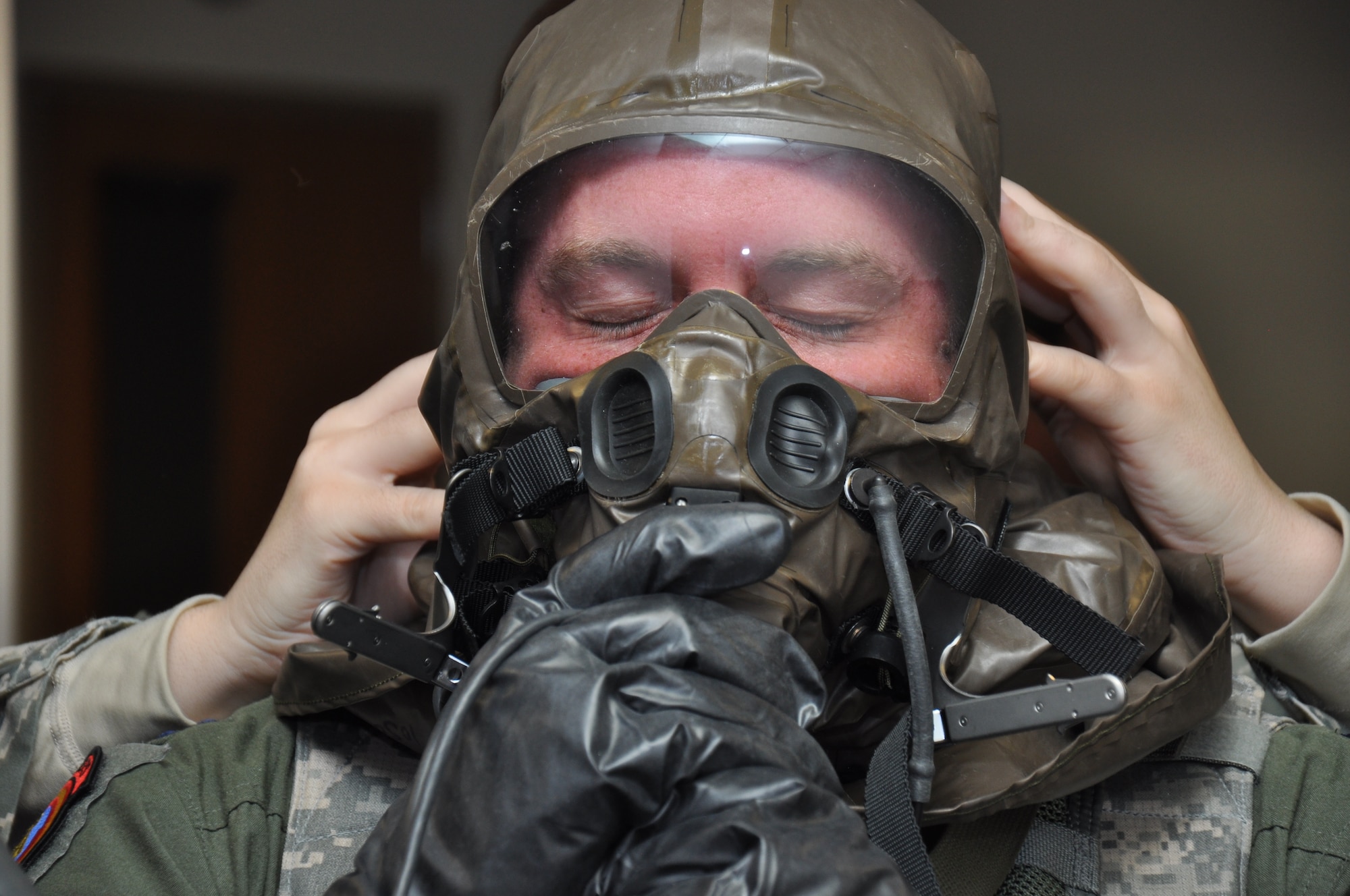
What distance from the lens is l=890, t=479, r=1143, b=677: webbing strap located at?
1.16 m

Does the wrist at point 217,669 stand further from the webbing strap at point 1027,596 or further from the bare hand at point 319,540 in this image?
the webbing strap at point 1027,596

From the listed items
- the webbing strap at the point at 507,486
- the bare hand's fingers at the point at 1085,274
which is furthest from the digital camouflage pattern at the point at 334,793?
the bare hand's fingers at the point at 1085,274

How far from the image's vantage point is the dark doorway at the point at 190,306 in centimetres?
235

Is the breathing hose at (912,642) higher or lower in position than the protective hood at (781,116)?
lower

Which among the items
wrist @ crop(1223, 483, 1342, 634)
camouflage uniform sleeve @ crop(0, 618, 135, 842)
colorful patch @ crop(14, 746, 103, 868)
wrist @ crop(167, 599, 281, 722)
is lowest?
camouflage uniform sleeve @ crop(0, 618, 135, 842)

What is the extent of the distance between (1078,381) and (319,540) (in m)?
1.04

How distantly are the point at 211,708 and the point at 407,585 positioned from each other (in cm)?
35

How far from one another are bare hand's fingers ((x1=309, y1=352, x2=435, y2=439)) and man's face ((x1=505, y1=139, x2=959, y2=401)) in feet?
1.74

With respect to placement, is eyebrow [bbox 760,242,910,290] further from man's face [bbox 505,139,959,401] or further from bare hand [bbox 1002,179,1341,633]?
bare hand [bbox 1002,179,1341,633]

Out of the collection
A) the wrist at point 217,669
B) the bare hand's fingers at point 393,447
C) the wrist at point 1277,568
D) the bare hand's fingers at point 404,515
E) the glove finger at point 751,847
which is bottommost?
the wrist at point 217,669

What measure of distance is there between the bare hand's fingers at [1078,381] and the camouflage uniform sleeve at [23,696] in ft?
4.76

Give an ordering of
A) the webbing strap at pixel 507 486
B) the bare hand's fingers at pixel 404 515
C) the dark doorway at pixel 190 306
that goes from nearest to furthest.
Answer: the webbing strap at pixel 507 486 < the bare hand's fingers at pixel 404 515 < the dark doorway at pixel 190 306

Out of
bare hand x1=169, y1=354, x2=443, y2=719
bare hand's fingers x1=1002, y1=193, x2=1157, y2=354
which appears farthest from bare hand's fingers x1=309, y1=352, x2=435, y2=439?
bare hand's fingers x1=1002, y1=193, x2=1157, y2=354

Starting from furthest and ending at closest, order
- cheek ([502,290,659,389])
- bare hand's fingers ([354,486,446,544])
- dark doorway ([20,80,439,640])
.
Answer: dark doorway ([20,80,439,640]) < bare hand's fingers ([354,486,446,544]) < cheek ([502,290,659,389])
